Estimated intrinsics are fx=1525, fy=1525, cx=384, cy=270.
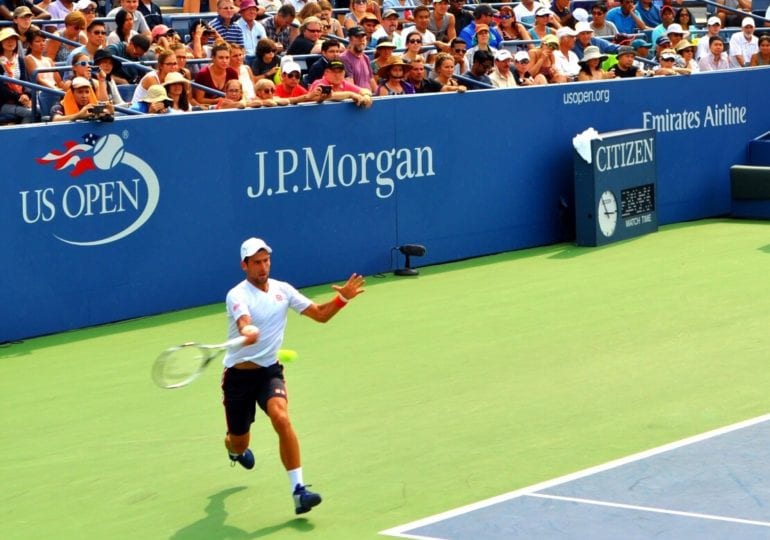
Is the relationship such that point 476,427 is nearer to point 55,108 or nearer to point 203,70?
point 55,108

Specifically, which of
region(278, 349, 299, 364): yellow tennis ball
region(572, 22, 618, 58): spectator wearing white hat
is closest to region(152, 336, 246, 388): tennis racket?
region(278, 349, 299, 364): yellow tennis ball

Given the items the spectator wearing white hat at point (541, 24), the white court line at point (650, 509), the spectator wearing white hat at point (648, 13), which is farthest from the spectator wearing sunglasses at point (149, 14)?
the white court line at point (650, 509)

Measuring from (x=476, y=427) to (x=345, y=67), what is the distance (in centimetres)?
795

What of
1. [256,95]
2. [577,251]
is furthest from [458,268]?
[256,95]

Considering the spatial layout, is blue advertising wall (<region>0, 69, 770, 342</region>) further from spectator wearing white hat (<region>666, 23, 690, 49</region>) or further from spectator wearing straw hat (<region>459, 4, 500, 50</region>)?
spectator wearing straw hat (<region>459, 4, 500, 50</region>)

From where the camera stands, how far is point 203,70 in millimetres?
17672

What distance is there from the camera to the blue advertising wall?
1488cm

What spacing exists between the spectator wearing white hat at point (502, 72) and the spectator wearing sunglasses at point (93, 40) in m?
5.27

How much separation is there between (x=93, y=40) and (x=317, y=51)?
3453 mm

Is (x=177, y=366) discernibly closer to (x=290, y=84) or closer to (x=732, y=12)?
(x=290, y=84)

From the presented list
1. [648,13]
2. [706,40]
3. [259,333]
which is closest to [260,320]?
[259,333]

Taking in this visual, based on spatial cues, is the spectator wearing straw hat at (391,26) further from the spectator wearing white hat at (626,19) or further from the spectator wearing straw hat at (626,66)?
the spectator wearing white hat at (626,19)

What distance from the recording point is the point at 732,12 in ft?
93.7

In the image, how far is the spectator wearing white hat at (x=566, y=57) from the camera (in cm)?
2130
